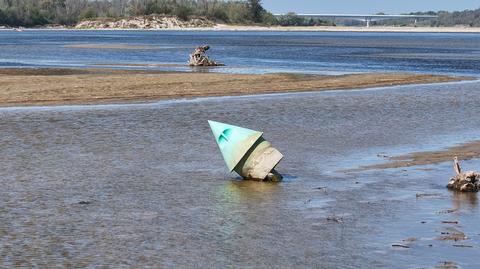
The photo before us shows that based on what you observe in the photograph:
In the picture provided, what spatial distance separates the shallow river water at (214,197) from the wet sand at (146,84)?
462 centimetres

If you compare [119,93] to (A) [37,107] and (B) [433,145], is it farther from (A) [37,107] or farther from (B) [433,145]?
(B) [433,145]

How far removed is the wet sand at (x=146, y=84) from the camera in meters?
34.3

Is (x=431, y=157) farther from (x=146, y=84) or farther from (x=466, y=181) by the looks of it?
(x=146, y=84)

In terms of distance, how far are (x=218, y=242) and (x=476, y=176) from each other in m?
5.70

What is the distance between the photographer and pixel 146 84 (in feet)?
129

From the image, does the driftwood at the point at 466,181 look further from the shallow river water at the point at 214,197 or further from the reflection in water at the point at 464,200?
the shallow river water at the point at 214,197

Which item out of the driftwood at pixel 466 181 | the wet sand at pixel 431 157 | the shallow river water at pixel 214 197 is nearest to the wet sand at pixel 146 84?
the shallow river water at pixel 214 197

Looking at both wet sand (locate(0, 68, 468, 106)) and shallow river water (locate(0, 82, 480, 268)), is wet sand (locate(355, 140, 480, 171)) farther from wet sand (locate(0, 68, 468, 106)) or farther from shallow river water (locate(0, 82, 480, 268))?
wet sand (locate(0, 68, 468, 106))

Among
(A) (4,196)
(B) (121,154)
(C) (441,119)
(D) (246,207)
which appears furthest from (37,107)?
(D) (246,207)

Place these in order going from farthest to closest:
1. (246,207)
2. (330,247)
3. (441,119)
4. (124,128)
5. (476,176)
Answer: (441,119), (124,128), (476,176), (246,207), (330,247)

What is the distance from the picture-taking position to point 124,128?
26281 millimetres

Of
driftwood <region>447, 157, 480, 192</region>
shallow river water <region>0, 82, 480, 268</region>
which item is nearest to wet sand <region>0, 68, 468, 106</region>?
shallow river water <region>0, 82, 480, 268</region>

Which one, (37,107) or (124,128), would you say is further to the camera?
(37,107)

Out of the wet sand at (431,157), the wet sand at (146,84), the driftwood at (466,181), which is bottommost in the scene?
the wet sand at (146,84)
